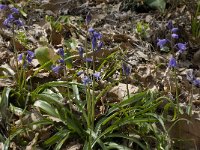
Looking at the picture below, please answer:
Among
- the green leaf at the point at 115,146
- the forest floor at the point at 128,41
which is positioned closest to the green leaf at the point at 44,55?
the forest floor at the point at 128,41

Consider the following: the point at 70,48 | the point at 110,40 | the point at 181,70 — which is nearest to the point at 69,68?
the point at 70,48

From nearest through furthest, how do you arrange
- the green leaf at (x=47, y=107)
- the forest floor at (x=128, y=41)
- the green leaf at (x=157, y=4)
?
the green leaf at (x=47, y=107)
the forest floor at (x=128, y=41)
the green leaf at (x=157, y=4)

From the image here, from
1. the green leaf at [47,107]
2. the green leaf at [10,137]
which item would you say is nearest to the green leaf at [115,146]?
the green leaf at [47,107]

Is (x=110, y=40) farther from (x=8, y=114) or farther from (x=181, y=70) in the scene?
(x=8, y=114)

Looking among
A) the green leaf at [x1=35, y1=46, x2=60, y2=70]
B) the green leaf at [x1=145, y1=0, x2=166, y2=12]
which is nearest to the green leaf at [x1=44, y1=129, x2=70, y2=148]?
the green leaf at [x1=35, y1=46, x2=60, y2=70]

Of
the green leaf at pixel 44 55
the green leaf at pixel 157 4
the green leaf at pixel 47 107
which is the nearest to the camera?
the green leaf at pixel 47 107

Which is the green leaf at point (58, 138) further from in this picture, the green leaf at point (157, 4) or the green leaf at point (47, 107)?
the green leaf at point (157, 4)

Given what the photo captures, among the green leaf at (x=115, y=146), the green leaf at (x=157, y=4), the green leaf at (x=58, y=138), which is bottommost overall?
the green leaf at (x=115, y=146)

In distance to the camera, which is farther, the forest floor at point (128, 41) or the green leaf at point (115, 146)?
the forest floor at point (128, 41)

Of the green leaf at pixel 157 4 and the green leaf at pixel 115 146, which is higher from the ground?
the green leaf at pixel 157 4

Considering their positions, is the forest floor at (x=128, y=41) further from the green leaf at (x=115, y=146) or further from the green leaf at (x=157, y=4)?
the green leaf at (x=115, y=146)

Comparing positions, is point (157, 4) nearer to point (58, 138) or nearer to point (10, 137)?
point (58, 138)
